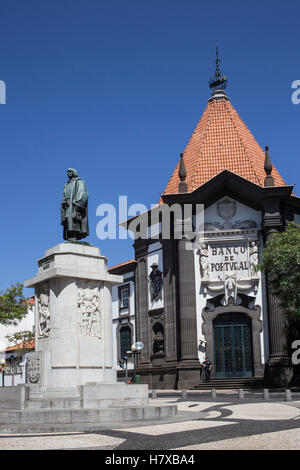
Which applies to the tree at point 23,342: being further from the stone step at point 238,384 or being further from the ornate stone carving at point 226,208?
the ornate stone carving at point 226,208

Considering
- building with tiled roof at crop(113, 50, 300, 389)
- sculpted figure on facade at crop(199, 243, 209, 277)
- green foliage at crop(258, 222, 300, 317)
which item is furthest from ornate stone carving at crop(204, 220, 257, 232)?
green foliage at crop(258, 222, 300, 317)

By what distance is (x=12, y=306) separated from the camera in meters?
44.8

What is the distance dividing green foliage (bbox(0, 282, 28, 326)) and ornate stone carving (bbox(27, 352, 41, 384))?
2748 centimetres

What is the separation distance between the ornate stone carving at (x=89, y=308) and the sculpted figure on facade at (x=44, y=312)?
96 centimetres

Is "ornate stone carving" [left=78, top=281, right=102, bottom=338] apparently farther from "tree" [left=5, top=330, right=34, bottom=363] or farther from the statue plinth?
"tree" [left=5, top=330, right=34, bottom=363]

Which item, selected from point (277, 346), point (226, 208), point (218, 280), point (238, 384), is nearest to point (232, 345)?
point (238, 384)

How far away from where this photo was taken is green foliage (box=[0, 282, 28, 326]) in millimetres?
44188

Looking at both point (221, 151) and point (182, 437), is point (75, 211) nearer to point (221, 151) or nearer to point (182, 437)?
point (182, 437)

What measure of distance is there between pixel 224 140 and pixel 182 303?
42.3 ft

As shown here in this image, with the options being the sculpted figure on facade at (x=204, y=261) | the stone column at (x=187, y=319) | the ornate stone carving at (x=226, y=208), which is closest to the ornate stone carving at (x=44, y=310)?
the stone column at (x=187, y=319)

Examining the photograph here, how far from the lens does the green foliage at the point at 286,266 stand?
30188 mm

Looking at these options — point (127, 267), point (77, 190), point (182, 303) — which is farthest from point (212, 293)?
point (77, 190)

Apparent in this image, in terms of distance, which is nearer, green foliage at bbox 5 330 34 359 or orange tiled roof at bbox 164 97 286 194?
orange tiled roof at bbox 164 97 286 194

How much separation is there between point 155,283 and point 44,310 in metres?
25.8
